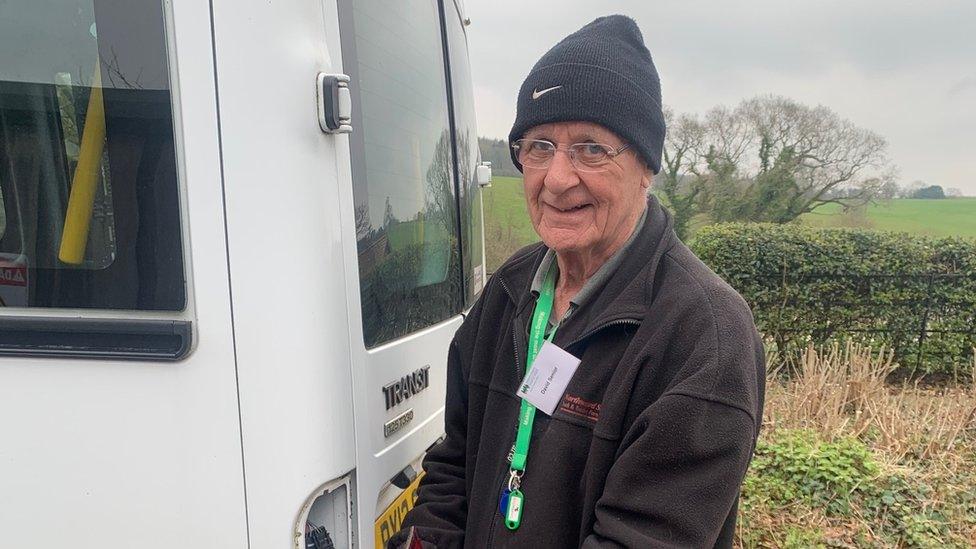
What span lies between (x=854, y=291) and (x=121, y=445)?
21.6 feet

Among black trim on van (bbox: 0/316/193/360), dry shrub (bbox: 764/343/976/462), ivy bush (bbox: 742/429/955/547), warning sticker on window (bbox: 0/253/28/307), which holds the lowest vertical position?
ivy bush (bbox: 742/429/955/547)

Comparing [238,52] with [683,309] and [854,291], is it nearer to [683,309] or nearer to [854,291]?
[683,309]

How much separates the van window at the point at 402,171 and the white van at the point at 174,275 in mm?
130

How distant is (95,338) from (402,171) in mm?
782

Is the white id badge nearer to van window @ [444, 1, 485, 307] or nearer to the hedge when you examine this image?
van window @ [444, 1, 485, 307]

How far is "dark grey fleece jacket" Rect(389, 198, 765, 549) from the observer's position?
1.03 m

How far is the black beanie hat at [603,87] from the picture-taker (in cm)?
121

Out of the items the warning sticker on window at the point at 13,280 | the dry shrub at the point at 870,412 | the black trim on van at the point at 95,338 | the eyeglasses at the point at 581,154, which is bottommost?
the dry shrub at the point at 870,412

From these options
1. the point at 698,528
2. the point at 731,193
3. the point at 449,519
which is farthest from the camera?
the point at 731,193

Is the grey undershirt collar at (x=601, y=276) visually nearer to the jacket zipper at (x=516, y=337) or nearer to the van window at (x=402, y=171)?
the jacket zipper at (x=516, y=337)

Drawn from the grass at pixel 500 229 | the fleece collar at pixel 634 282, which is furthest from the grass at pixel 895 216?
the fleece collar at pixel 634 282

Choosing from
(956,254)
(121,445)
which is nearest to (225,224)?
(121,445)

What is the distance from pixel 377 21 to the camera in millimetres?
1518

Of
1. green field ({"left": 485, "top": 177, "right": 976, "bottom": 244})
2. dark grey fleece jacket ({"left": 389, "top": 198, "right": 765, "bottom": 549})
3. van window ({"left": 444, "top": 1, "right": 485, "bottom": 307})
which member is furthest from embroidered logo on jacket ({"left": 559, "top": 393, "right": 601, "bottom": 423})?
green field ({"left": 485, "top": 177, "right": 976, "bottom": 244})
